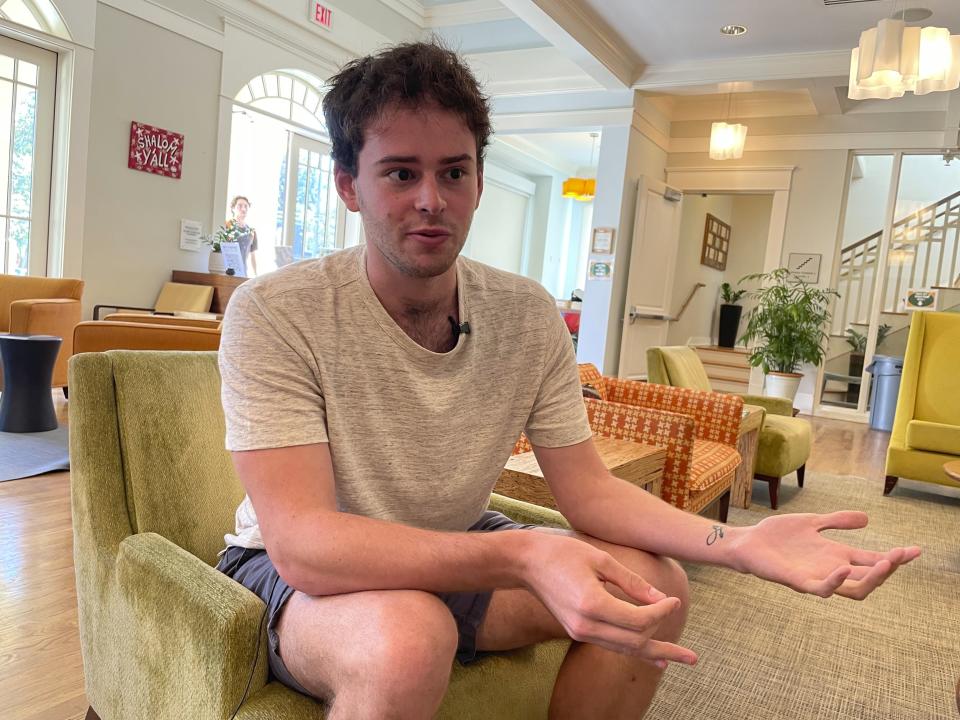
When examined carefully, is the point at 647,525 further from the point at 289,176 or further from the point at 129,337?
the point at 289,176

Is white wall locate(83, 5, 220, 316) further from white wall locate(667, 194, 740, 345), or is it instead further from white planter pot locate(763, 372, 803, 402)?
white wall locate(667, 194, 740, 345)

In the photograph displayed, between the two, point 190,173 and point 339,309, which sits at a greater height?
point 190,173

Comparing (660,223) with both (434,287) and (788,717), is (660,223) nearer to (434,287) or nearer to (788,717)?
(788,717)

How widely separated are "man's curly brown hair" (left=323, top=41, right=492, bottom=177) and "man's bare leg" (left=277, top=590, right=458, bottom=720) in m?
0.61

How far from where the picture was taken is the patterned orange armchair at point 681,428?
93.0 inches

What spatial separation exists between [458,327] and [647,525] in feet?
1.34

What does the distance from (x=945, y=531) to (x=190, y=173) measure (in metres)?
5.47

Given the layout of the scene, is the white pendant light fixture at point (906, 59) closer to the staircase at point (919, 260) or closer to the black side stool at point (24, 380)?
the staircase at point (919, 260)

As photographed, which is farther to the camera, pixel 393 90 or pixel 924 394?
pixel 924 394

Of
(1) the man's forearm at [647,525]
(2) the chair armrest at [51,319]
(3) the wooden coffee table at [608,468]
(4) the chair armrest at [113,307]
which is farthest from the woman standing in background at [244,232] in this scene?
(1) the man's forearm at [647,525]

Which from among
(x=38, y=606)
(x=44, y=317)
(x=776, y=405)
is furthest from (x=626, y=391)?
(x=44, y=317)

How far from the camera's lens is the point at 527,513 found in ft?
4.13

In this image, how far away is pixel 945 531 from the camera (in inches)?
123

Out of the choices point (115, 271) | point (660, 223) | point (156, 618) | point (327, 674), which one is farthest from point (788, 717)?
point (660, 223)
